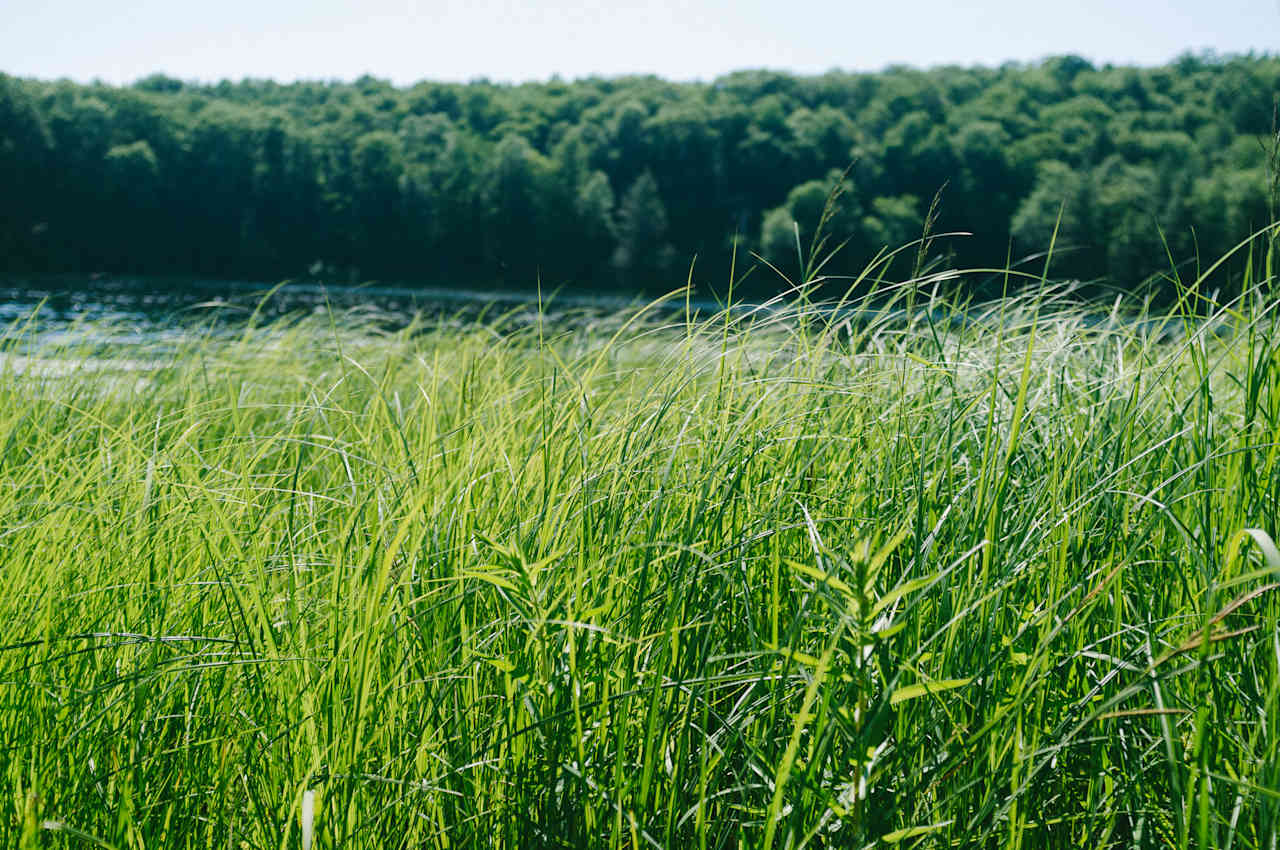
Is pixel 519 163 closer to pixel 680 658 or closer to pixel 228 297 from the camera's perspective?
pixel 228 297

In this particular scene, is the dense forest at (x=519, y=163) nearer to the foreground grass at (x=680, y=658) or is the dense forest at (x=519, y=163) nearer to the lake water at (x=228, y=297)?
the lake water at (x=228, y=297)

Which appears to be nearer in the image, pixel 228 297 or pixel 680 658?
pixel 680 658

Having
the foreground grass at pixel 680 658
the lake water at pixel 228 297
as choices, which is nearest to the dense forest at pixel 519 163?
the lake water at pixel 228 297

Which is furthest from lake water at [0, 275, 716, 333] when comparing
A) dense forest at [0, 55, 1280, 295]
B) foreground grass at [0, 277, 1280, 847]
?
dense forest at [0, 55, 1280, 295]

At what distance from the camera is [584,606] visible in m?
1.38

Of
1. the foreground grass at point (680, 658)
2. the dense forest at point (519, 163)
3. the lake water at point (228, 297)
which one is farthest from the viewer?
the dense forest at point (519, 163)

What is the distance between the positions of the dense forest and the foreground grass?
1154 inches

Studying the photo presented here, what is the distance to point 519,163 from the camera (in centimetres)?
4291

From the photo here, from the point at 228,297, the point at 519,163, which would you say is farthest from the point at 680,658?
the point at 519,163

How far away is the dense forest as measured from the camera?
33438 millimetres

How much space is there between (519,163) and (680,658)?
44.1m

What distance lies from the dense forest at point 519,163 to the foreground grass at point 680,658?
29314 mm

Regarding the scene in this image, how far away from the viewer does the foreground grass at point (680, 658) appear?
3.82 ft

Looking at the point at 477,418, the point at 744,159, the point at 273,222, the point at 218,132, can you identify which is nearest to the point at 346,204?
the point at 273,222
